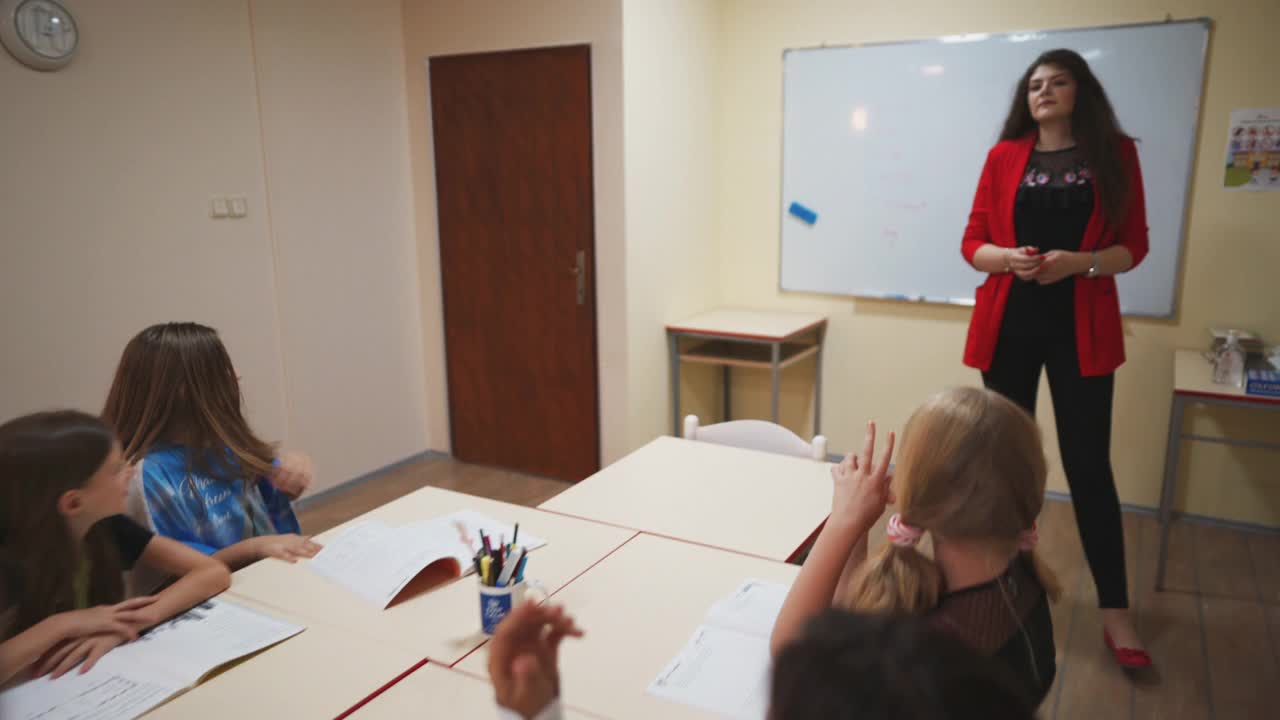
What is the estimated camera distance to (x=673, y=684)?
1.25m

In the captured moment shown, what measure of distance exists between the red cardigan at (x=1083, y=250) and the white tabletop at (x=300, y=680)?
2.09 meters

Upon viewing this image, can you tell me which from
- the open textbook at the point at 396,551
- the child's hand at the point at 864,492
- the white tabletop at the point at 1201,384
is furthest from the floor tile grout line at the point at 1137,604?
the open textbook at the point at 396,551

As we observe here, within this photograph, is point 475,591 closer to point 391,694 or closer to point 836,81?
point 391,694

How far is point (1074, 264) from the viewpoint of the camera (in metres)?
2.58

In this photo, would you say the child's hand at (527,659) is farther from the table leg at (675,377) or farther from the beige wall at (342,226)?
the table leg at (675,377)

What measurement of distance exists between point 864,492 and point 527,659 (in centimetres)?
68

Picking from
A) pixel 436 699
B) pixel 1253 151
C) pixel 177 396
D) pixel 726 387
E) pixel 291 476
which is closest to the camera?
pixel 436 699

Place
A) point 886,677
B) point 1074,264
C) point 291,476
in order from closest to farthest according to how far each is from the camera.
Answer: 1. point 886,677
2. point 291,476
3. point 1074,264

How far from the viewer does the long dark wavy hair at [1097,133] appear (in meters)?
2.51

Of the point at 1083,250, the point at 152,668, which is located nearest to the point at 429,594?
the point at 152,668

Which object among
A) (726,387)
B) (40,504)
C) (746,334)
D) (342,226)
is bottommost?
(726,387)

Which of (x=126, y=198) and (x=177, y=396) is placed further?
(x=126, y=198)

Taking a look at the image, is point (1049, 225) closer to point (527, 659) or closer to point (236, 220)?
point (527, 659)

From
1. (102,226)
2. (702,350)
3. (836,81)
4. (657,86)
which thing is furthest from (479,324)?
(836,81)
